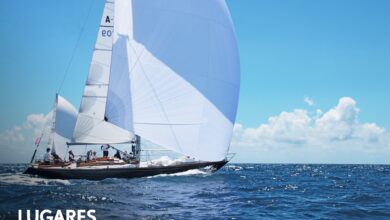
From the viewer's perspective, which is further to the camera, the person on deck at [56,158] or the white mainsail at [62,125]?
the white mainsail at [62,125]

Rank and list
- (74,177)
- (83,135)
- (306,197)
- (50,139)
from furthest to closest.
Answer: (50,139), (83,135), (74,177), (306,197)

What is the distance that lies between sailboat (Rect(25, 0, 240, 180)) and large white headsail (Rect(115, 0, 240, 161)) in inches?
2.6

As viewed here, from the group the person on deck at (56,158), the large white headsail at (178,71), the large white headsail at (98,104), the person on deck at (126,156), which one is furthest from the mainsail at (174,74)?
the person on deck at (56,158)

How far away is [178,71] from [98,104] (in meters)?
6.65

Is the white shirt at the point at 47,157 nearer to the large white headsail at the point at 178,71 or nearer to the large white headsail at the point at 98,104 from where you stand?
the large white headsail at the point at 98,104

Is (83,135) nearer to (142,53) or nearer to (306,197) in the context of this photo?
(142,53)

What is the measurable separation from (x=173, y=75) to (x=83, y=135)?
7932 millimetres

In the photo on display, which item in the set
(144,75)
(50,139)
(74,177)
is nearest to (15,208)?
(74,177)

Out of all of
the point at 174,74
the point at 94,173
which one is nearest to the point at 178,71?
the point at 174,74

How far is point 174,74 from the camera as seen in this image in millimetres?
27672

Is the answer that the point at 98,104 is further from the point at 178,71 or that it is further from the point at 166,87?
the point at 178,71

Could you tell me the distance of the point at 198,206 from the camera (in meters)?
16.3

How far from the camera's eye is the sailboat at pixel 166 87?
2764 centimetres

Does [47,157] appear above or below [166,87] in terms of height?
below
